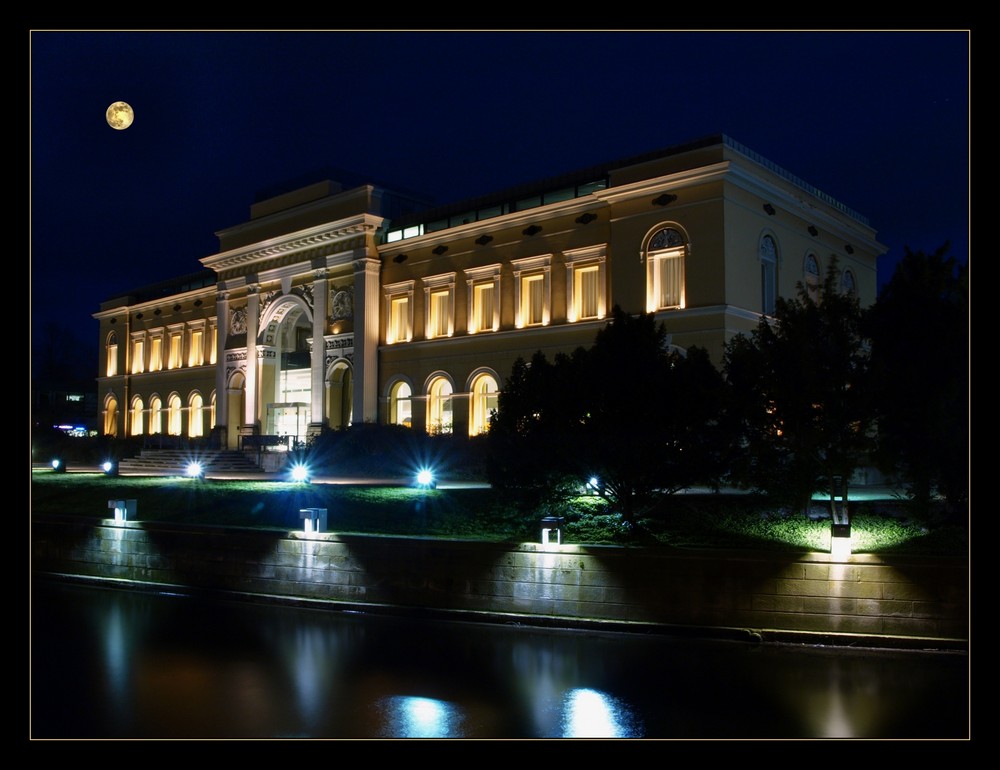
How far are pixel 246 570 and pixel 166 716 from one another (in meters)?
10.00

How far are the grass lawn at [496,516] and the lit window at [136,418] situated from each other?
2505cm

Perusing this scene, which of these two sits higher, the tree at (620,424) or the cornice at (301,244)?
the cornice at (301,244)

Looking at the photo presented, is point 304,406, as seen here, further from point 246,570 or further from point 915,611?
point 915,611

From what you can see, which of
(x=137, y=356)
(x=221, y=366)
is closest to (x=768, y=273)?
(x=221, y=366)

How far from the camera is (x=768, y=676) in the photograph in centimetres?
1332

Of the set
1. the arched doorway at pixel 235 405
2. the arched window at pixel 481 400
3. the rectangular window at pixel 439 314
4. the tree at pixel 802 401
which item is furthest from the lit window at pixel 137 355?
the tree at pixel 802 401

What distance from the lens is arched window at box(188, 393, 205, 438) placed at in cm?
4972

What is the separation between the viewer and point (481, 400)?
1395 inches

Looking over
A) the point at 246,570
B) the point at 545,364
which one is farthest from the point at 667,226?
the point at 246,570

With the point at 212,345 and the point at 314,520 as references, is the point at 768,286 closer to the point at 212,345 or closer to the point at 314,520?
the point at 314,520

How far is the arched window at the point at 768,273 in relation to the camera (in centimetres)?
3052

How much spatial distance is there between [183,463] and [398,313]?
10.8m

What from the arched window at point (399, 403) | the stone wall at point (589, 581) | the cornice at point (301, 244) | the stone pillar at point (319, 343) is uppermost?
the cornice at point (301, 244)

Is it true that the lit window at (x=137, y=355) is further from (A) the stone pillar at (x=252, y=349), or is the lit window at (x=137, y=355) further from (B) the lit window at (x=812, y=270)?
(B) the lit window at (x=812, y=270)
